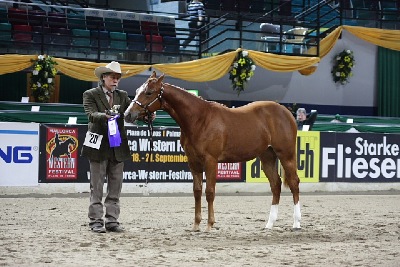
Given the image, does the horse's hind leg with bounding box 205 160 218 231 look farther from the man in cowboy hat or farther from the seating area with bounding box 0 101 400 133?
the seating area with bounding box 0 101 400 133

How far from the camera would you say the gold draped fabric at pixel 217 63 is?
965 inches

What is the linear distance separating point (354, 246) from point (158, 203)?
7.35 metres

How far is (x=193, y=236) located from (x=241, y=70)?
1661cm

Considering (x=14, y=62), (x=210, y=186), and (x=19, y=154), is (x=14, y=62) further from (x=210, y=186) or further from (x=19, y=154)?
(x=210, y=186)

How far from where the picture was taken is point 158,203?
1744 cm

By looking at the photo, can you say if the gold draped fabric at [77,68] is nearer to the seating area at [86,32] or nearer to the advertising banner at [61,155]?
the seating area at [86,32]

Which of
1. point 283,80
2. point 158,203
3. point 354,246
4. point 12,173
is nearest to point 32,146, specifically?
point 12,173

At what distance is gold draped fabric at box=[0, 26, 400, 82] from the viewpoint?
2452cm

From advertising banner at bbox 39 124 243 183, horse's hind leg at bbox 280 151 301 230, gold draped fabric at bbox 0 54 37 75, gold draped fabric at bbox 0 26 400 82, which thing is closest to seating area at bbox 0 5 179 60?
gold draped fabric at bbox 0 54 37 75

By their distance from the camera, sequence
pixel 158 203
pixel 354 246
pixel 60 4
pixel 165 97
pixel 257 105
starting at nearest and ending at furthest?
pixel 354 246, pixel 165 97, pixel 257 105, pixel 158 203, pixel 60 4

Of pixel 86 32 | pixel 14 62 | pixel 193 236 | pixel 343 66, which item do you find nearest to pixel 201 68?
pixel 86 32

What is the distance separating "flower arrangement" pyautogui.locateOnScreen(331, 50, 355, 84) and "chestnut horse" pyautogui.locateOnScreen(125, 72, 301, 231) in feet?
61.4

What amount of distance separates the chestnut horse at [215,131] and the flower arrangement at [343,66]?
18.7 metres

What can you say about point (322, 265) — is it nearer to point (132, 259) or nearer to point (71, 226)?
point (132, 259)
